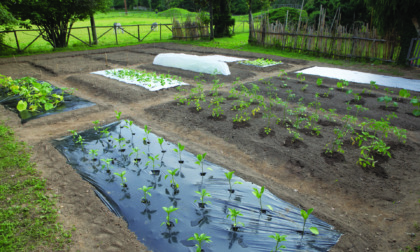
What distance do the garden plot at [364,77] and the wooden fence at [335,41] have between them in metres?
2.29

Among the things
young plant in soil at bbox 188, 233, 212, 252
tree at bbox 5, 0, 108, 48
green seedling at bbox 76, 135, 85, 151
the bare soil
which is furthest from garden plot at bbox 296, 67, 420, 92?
tree at bbox 5, 0, 108, 48

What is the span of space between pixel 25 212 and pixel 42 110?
4.04 metres

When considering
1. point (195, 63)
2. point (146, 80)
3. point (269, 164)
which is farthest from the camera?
point (195, 63)

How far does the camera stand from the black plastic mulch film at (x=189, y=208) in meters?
2.72

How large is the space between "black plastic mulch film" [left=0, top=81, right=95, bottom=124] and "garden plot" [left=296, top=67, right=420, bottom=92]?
8.19 metres

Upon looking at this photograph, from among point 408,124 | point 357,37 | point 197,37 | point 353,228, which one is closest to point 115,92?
point 353,228

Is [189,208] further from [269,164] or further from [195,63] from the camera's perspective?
[195,63]

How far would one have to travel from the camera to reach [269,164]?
4285 millimetres

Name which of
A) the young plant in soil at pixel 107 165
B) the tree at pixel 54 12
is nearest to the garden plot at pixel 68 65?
the tree at pixel 54 12

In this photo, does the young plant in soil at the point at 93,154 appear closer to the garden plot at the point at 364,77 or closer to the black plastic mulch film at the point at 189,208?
the black plastic mulch film at the point at 189,208

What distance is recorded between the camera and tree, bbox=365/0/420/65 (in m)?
9.80

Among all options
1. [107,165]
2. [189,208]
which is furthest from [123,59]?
[189,208]

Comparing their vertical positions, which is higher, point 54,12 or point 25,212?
point 54,12

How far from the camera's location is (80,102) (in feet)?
22.6
